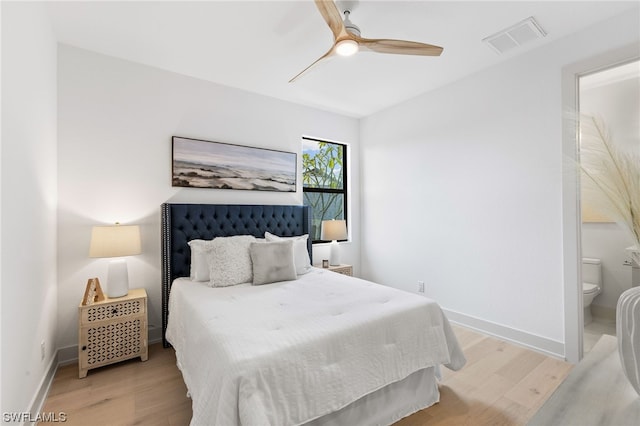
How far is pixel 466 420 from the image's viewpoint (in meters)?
1.82

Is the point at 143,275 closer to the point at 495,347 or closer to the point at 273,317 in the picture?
the point at 273,317

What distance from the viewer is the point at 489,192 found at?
3043 mm

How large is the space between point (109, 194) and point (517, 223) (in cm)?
386

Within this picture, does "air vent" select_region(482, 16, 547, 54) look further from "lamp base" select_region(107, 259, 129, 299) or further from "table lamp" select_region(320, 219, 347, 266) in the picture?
"lamp base" select_region(107, 259, 129, 299)

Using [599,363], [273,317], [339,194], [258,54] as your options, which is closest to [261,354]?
[273,317]

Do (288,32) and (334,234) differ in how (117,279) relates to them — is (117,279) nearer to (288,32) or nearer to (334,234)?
(334,234)

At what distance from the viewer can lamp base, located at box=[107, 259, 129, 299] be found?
254 cm

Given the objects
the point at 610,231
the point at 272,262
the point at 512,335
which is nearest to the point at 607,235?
the point at 610,231

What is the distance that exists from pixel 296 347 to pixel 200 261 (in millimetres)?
1644

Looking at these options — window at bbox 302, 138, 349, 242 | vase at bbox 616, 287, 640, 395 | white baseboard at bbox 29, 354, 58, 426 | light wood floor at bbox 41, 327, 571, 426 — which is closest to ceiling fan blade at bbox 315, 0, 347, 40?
vase at bbox 616, 287, 640, 395

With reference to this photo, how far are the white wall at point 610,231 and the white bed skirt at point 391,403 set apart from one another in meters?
1.46

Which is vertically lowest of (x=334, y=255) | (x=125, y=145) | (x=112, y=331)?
(x=112, y=331)

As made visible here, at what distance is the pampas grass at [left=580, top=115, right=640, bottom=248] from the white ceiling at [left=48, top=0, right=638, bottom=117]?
1.85m

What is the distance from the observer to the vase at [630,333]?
69cm
